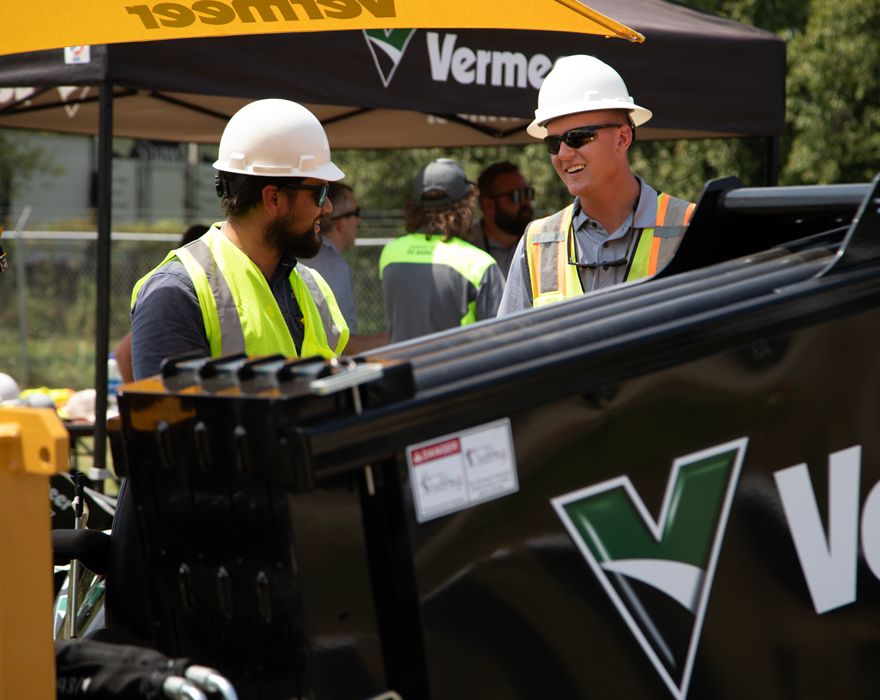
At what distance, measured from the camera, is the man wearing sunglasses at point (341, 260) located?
4.99m

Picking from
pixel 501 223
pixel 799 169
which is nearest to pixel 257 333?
pixel 501 223

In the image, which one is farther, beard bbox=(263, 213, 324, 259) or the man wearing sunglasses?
the man wearing sunglasses

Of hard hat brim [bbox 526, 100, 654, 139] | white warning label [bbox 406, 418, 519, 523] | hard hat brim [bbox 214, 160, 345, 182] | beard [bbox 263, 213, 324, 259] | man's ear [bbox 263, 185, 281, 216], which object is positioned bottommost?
white warning label [bbox 406, 418, 519, 523]

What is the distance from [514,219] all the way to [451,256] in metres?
0.93

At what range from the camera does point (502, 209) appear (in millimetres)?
5590

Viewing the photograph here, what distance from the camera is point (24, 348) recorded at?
10.6 m

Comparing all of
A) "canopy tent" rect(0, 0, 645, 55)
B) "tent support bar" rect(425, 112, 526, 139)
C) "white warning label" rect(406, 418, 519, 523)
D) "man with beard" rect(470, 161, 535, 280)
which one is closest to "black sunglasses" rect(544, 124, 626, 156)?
"canopy tent" rect(0, 0, 645, 55)

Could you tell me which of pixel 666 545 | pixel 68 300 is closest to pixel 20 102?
pixel 666 545

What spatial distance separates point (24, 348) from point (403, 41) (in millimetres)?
8071

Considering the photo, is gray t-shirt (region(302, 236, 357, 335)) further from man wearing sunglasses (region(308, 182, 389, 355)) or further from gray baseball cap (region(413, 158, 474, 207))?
gray baseball cap (region(413, 158, 474, 207))

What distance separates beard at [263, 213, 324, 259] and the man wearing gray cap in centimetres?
227

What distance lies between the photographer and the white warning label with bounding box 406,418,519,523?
51.9 inches

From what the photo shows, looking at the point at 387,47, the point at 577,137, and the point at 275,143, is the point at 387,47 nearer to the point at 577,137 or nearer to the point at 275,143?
the point at 577,137

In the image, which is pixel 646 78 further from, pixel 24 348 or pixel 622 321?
pixel 24 348
